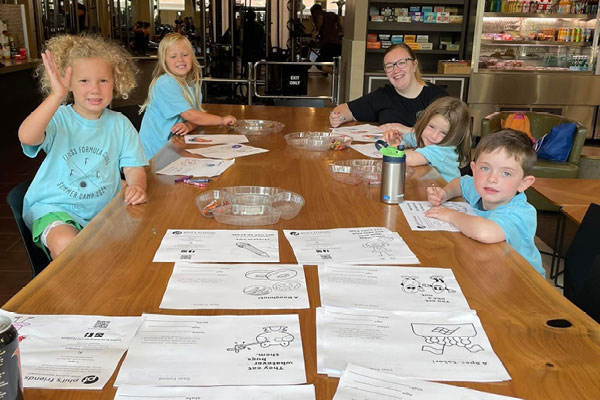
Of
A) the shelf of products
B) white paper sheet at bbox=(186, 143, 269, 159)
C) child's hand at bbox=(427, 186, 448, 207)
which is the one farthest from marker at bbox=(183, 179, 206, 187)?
the shelf of products

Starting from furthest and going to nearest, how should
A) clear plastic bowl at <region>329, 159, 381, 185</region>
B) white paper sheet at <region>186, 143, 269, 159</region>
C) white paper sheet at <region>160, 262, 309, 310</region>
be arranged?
white paper sheet at <region>186, 143, 269, 159</region>
clear plastic bowl at <region>329, 159, 381, 185</region>
white paper sheet at <region>160, 262, 309, 310</region>

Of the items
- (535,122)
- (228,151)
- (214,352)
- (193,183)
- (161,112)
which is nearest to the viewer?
(214,352)

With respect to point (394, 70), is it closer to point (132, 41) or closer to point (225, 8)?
point (225, 8)

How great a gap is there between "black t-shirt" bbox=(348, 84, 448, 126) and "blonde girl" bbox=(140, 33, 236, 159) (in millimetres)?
839

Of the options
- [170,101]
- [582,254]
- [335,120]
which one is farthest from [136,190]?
[335,120]

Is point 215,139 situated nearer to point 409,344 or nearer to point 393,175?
point 393,175

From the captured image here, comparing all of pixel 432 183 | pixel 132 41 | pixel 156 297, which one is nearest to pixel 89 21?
pixel 132 41

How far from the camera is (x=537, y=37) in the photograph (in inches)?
286

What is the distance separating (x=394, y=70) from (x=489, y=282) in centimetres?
226

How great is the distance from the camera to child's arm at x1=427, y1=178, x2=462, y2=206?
1.87 metres

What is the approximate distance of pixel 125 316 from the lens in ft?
3.64

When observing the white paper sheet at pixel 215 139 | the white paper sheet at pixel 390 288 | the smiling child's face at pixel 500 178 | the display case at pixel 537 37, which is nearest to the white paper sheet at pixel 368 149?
the white paper sheet at pixel 215 139

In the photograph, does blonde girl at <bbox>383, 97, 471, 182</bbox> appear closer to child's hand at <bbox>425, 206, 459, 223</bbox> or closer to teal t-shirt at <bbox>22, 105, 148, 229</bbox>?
child's hand at <bbox>425, 206, 459, 223</bbox>

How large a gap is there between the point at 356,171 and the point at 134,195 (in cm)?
84
